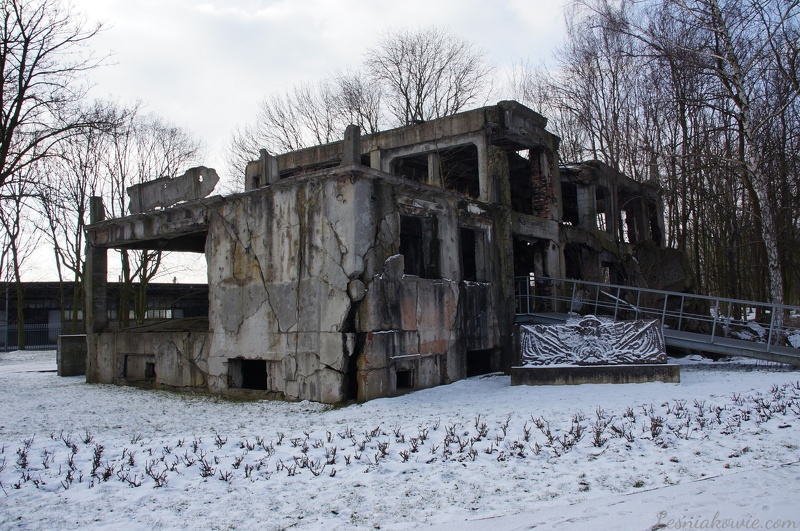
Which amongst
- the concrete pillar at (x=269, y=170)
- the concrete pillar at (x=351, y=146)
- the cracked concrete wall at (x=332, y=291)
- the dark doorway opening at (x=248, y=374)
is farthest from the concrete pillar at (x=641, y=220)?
the concrete pillar at (x=269, y=170)

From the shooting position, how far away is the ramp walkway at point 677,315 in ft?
41.8

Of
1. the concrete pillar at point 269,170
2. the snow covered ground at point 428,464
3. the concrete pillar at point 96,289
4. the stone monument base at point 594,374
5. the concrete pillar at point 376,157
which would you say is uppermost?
the concrete pillar at point 376,157

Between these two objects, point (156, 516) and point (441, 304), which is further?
point (441, 304)

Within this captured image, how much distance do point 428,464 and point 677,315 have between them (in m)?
8.66

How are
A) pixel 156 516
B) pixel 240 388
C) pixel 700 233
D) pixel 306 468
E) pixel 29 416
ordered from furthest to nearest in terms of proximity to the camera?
pixel 700 233 < pixel 240 388 < pixel 29 416 < pixel 306 468 < pixel 156 516

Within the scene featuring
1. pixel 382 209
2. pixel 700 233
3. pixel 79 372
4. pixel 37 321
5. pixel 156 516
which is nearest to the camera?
pixel 156 516

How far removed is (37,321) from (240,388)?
30.3 metres

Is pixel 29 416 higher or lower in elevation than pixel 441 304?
lower

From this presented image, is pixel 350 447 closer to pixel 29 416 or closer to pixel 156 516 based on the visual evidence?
pixel 156 516

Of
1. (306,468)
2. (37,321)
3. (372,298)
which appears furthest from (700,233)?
(37,321)

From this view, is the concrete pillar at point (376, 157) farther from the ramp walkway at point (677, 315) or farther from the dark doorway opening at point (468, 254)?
the ramp walkway at point (677, 315)

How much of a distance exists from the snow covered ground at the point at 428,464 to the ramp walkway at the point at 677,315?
2.98m

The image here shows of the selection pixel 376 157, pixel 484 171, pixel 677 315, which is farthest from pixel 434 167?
pixel 677 315

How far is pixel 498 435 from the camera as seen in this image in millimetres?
7074
